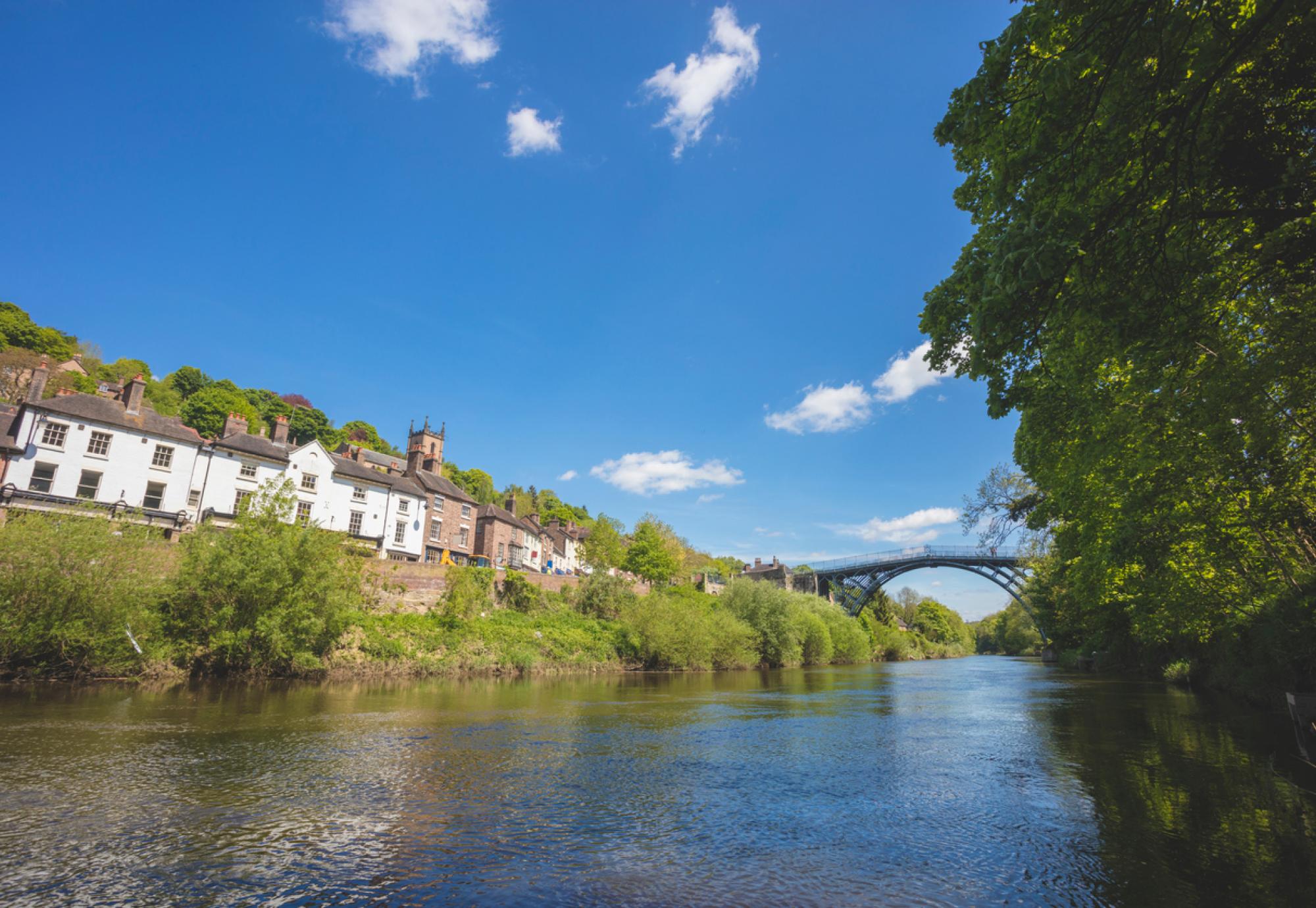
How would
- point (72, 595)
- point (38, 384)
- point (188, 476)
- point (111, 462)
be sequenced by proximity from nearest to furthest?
point (72, 595) → point (38, 384) → point (111, 462) → point (188, 476)

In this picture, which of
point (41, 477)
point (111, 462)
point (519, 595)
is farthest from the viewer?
point (519, 595)

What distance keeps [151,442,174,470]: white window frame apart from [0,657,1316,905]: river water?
23020 millimetres

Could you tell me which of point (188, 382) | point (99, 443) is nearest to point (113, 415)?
point (99, 443)

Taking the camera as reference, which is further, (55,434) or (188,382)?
(188,382)

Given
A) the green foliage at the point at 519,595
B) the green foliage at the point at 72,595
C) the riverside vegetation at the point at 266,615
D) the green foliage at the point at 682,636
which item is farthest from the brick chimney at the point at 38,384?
the green foliage at the point at 682,636

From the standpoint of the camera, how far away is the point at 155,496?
37000 millimetres

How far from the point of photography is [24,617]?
62.5 ft

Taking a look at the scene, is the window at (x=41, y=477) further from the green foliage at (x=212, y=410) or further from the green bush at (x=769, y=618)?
the green foliage at (x=212, y=410)

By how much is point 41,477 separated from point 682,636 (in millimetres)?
38504

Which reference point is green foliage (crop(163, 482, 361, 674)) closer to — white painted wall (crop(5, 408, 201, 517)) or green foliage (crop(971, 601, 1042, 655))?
white painted wall (crop(5, 408, 201, 517))

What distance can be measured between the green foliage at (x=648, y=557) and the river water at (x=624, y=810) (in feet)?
160

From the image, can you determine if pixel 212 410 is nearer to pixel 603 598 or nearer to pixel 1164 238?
pixel 603 598

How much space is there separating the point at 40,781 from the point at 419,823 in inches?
248

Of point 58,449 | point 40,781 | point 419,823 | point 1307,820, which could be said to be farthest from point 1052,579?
point 58,449
